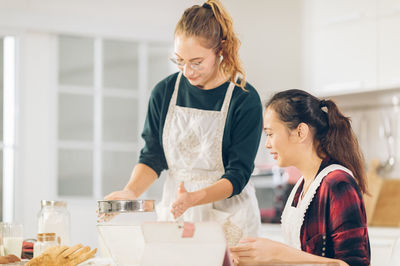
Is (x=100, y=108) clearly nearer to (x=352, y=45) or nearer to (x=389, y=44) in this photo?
(x=352, y=45)

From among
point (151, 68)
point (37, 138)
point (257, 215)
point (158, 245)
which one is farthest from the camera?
point (151, 68)

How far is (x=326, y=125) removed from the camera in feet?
4.59

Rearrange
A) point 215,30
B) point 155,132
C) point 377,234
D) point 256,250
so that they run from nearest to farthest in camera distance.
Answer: point 256,250 → point 215,30 → point 155,132 → point 377,234

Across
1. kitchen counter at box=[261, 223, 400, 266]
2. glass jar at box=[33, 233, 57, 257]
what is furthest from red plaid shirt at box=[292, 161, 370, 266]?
kitchen counter at box=[261, 223, 400, 266]

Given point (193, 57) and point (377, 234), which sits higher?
point (193, 57)

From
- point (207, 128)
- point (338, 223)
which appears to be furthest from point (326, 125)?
point (207, 128)

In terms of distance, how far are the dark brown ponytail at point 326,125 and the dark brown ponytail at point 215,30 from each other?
1.10 ft

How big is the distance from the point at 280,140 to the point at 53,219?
0.67 metres

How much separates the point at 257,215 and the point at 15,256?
77 centimetres

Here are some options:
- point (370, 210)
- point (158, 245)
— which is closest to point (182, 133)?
point (158, 245)

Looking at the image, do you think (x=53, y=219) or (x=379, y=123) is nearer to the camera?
(x=53, y=219)

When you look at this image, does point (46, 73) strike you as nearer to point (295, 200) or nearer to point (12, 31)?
point (12, 31)

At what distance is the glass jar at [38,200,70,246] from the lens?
5.22 feet

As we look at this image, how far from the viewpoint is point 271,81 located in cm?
392
